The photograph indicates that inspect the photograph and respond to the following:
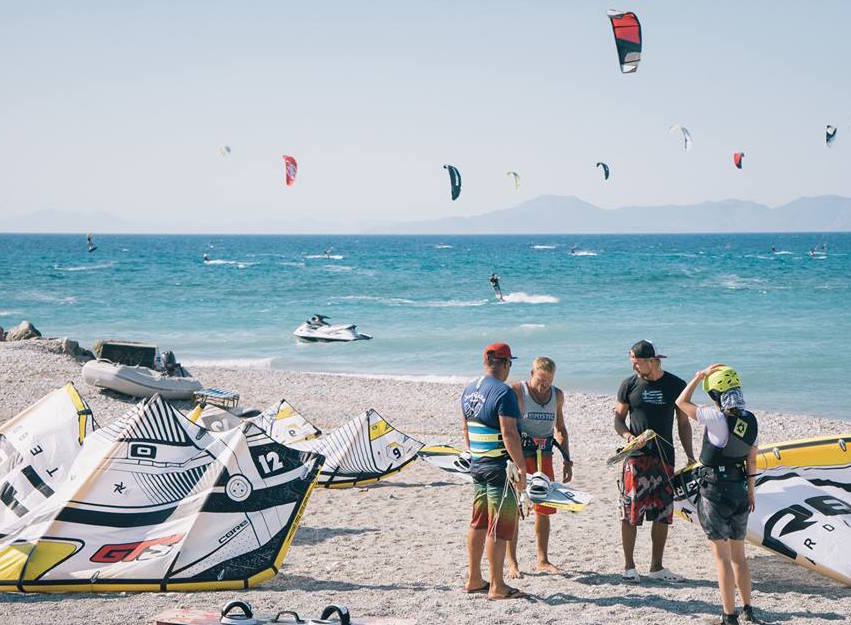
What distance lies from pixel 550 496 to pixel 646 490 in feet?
2.10

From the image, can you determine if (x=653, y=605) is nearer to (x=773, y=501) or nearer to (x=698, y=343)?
(x=773, y=501)

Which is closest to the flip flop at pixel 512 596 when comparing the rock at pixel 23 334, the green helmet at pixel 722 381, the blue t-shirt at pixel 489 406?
the blue t-shirt at pixel 489 406

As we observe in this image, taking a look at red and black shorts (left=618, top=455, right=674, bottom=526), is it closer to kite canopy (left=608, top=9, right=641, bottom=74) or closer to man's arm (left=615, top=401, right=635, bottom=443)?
man's arm (left=615, top=401, right=635, bottom=443)

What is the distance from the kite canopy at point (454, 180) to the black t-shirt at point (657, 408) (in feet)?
66.0

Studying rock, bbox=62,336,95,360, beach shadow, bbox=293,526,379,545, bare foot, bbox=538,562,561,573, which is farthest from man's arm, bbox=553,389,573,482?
rock, bbox=62,336,95,360

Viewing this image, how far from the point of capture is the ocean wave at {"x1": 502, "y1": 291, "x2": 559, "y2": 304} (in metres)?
42.5

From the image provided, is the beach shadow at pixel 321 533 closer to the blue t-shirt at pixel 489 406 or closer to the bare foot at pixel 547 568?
the bare foot at pixel 547 568

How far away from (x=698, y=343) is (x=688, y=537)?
21.1 m

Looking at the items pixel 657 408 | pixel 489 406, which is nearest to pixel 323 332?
pixel 657 408

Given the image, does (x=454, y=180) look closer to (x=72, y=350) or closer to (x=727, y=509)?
(x=72, y=350)

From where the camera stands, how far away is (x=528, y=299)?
144ft

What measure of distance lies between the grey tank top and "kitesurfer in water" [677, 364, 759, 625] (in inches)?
44.8

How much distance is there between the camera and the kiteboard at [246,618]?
14.7ft

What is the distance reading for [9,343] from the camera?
1925 cm
